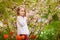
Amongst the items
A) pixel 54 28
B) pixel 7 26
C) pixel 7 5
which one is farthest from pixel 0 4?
pixel 54 28

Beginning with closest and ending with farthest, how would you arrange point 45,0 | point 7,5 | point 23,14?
point 23,14, point 7,5, point 45,0

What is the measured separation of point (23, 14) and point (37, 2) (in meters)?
0.26

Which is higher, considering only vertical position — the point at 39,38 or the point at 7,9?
the point at 7,9

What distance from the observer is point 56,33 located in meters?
1.49

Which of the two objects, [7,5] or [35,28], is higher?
[7,5]

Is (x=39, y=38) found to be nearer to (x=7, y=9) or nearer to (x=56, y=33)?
(x=56, y=33)

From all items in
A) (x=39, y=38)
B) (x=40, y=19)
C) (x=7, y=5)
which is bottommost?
(x=39, y=38)

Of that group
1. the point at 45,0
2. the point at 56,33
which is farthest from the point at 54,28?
the point at 45,0

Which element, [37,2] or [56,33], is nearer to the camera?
[56,33]

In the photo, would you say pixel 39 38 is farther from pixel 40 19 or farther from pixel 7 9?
pixel 7 9

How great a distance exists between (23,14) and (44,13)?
0.79 ft

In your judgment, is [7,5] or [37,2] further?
[37,2]

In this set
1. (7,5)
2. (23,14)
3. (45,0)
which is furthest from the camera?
(45,0)

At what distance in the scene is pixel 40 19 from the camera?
158 centimetres
